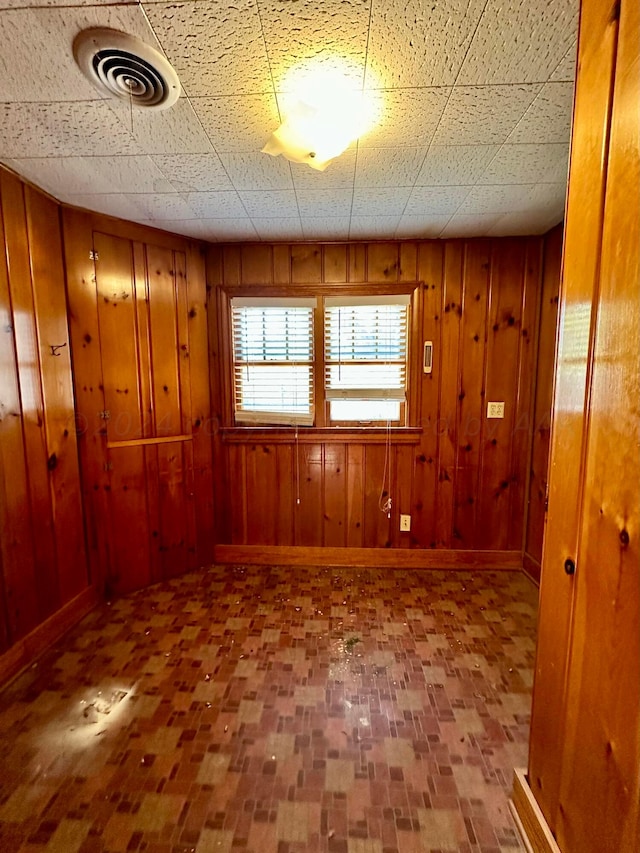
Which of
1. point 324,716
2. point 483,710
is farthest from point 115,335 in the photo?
point 483,710

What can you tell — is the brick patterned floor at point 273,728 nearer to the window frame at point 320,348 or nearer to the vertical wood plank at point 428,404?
the vertical wood plank at point 428,404

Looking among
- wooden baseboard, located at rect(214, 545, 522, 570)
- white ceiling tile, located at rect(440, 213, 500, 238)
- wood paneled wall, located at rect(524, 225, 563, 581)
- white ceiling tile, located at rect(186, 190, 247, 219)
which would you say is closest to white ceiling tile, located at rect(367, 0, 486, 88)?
white ceiling tile, located at rect(186, 190, 247, 219)

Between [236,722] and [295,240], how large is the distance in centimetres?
274

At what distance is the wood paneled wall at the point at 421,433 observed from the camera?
2686 mm

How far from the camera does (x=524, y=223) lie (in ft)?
7.86

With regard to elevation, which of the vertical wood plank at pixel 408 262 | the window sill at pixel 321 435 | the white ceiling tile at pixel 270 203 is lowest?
the window sill at pixel 321 435

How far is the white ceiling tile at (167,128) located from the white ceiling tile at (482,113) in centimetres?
91

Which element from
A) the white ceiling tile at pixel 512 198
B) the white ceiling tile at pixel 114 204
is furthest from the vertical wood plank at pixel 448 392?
the white ceiling tile at pixel 114 204

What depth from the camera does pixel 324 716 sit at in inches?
63.8

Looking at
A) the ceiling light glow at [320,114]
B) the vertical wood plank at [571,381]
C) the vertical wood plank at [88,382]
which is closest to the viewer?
the vertical wood plank at [571,381]

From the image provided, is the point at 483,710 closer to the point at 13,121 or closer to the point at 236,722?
the point at 236,722

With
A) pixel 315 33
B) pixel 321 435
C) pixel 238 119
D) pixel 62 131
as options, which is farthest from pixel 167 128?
pixel 321 435

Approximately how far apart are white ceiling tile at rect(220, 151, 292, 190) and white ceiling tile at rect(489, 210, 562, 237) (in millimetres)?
1357

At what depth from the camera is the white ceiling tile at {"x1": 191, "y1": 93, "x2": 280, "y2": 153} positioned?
4.27 ft
